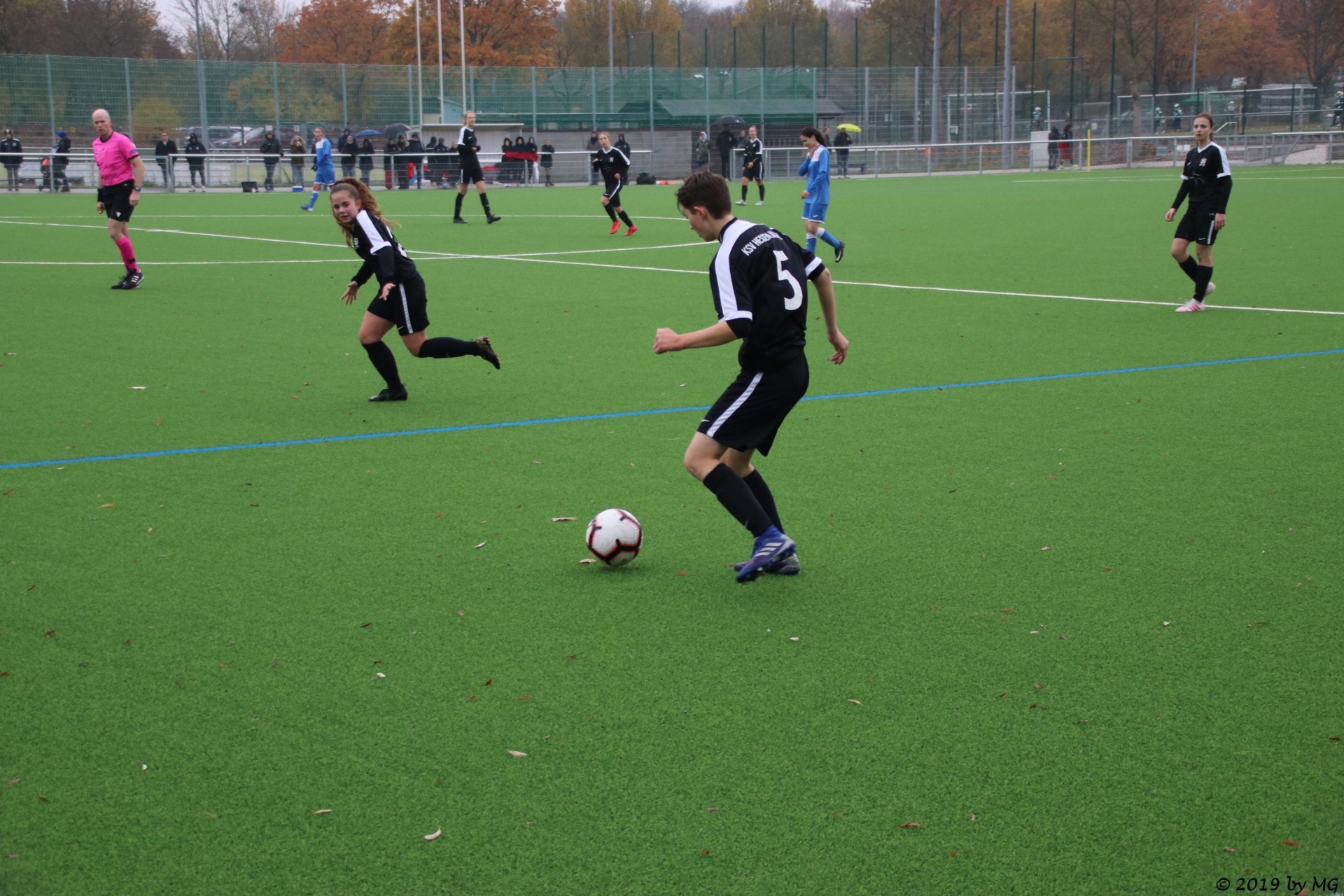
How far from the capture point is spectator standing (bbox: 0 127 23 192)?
3812 centimetres

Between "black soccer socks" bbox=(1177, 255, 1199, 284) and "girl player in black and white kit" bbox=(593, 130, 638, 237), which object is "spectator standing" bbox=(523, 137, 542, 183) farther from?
"black soccer socks" bbox=(1177, 255, 1199, 284)

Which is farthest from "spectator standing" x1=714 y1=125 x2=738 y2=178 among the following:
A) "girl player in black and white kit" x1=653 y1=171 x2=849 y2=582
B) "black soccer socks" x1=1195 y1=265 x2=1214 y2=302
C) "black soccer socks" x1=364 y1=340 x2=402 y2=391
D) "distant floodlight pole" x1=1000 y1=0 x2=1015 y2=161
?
"girl player in black and white kit" x1=653 y1=171 x2=849 y2=582

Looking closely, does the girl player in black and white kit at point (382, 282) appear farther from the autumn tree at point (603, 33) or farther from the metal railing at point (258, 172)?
the autumn tree at point (603, 33)

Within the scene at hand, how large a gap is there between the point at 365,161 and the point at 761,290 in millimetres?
39768

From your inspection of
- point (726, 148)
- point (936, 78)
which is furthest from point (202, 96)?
point (936, 78)

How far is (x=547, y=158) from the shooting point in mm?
46906

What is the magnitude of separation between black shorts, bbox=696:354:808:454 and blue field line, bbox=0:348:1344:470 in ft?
10.8

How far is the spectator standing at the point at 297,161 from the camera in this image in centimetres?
4059

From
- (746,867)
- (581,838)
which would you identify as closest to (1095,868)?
(746,867)

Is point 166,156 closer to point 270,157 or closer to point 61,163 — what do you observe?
point 270,157

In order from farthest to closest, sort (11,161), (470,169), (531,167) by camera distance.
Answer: (531,167) → (11,161) → (470,169)

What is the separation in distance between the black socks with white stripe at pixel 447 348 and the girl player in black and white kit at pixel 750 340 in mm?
4271

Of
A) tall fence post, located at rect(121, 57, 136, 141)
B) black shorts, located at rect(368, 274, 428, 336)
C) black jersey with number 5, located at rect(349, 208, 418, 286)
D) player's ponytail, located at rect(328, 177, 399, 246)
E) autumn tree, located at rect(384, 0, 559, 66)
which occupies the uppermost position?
autumn tree, located at rect(384, 0, 559, 66)

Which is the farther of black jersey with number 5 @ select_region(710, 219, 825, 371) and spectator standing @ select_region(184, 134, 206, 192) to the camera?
spectator standing @ select_region(184, 134, 206, 192)
